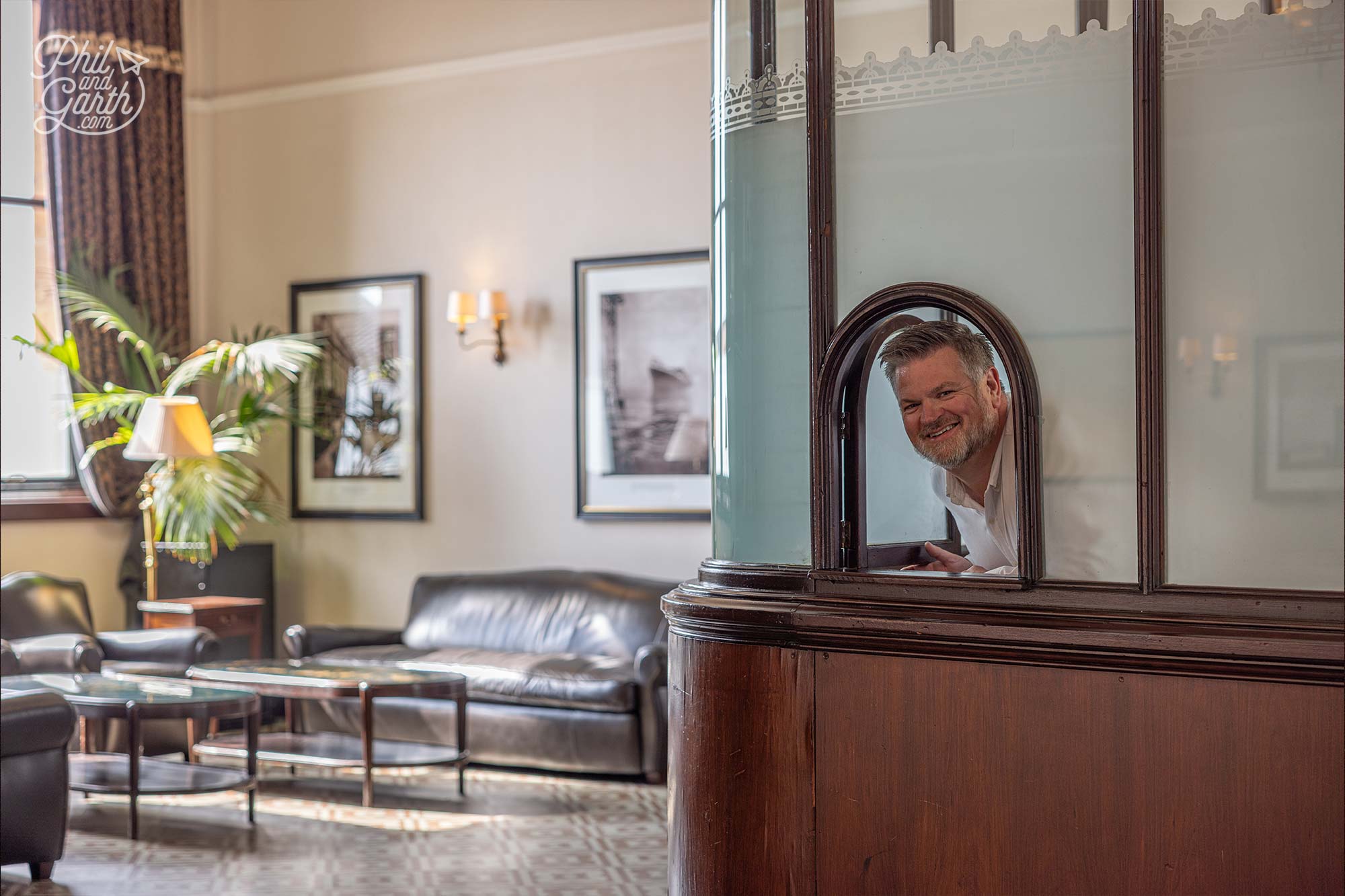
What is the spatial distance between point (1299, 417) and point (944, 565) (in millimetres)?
621

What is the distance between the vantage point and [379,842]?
5.14m

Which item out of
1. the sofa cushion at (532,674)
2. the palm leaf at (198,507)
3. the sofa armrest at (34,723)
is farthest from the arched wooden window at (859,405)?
the palm leaf at (198,507)

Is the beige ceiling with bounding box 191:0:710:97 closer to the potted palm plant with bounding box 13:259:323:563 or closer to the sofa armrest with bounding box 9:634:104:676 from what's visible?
the potted palm plant with bounding box 13:259:323:563

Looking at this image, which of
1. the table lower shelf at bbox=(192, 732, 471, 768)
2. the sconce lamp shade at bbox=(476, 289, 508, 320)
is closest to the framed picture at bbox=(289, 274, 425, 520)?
the sconce lamp shade at bbox=(476, 289, 508, 320)

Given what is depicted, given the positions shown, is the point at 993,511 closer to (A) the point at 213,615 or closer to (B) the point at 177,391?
(A) the point at 213,615

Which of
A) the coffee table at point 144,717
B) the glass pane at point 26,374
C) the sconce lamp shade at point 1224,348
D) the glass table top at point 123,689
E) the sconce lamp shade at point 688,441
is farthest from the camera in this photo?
the glass pane at point 26,374

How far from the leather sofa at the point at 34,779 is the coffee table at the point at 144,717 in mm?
489

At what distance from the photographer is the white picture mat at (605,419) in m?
7.10

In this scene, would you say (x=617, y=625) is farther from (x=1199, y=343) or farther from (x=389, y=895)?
(x=1199, y=343)

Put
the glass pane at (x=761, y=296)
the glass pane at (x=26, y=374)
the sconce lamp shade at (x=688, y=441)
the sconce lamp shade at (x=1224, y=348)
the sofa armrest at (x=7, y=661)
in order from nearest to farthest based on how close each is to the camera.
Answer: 1. the sconce lamp shade at (x=1224, y=348)
2. the glass pane at (x=761, y=296)
3. the sofa armrest at (x=7, y=661)
4. the sconce lamp shade at (x=688, y=441)
5. the glass pane at (x=26, y=374)

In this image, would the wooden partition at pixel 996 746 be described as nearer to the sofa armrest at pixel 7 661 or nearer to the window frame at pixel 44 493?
the sofa armrest at pixel 7 661

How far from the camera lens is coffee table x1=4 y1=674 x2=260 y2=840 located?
5211 millimetres

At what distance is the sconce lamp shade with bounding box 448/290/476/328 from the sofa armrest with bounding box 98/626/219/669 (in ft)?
6.95

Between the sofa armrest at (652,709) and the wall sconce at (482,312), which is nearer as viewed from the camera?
the sofa armrest at (652,709)
